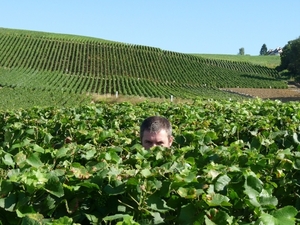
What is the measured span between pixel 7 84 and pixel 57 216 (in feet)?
156

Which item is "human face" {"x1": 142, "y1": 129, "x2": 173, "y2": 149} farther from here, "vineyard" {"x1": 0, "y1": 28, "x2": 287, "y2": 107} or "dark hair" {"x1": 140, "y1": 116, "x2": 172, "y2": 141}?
"vineyard" {"x1": 0, "y1": 28, "x2": 287, "y2": 107}

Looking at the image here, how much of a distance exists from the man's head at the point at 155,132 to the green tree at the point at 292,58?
227ft

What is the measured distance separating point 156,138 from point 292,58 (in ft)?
245

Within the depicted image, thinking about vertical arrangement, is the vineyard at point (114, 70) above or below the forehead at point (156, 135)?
above

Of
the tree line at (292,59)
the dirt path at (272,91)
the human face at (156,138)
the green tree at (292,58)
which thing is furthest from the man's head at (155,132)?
the green tree at (292,58)

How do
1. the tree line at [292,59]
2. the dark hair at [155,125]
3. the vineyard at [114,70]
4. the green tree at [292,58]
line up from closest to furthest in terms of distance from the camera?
the dark hair at [155,125] < the vineyard at [114,70] < the tree line at [292,59] < the green tree at [292,58]

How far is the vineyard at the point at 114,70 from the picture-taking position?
168 ft

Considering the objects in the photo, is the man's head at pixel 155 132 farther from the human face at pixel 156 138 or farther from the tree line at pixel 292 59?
the tree line at pixel 292 59

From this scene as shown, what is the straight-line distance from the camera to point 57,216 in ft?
9.30

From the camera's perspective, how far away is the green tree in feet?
241

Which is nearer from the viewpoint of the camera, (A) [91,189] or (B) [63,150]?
(A) [91,189]

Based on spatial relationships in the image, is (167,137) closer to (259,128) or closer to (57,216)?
(57,216)

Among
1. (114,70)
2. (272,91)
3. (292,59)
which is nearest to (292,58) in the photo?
(292,59)

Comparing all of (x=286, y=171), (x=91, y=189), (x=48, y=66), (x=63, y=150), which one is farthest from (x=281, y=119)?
(x=48, y=66)
